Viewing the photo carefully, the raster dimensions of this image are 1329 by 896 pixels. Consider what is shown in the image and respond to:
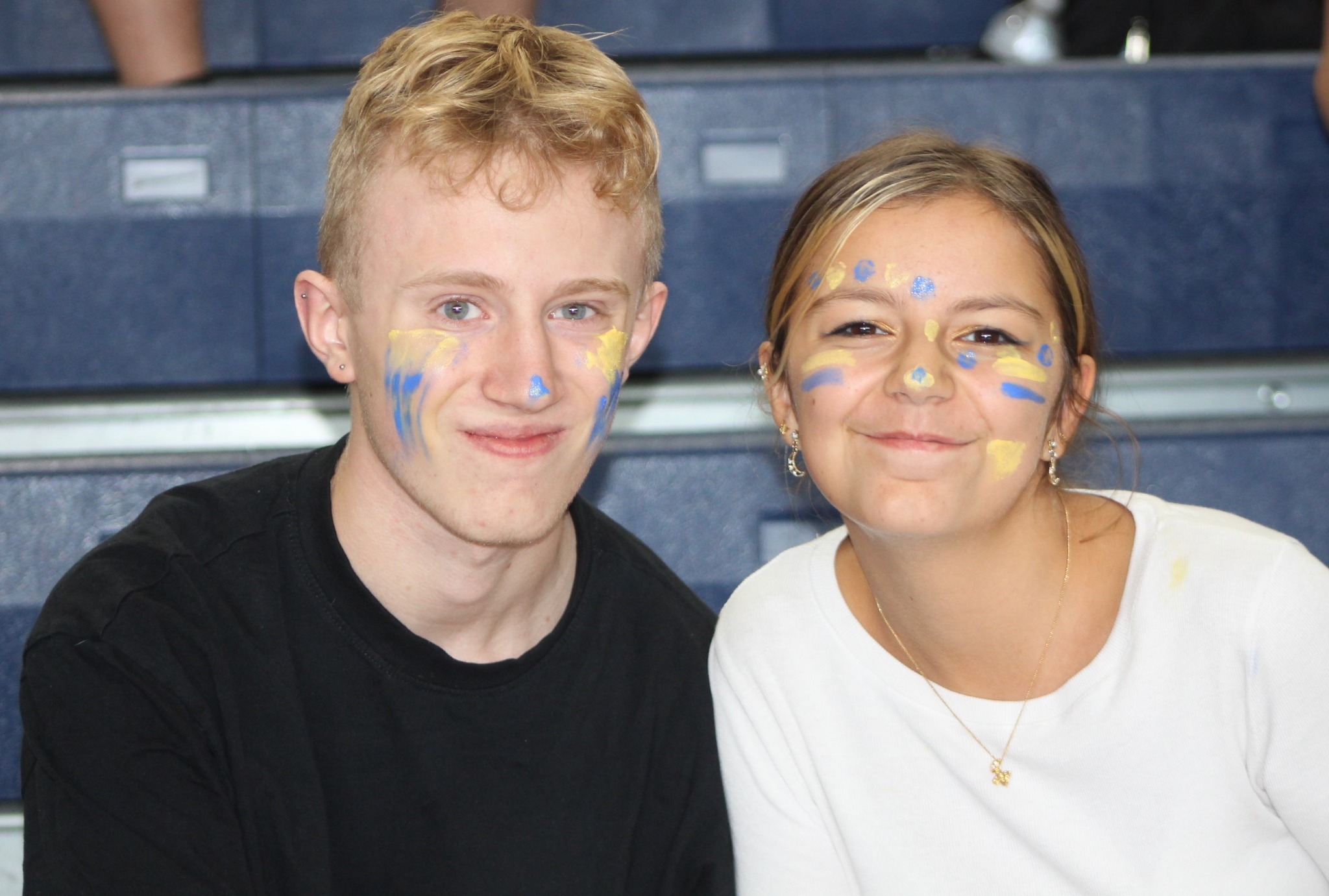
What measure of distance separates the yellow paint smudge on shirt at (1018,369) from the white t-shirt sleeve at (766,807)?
404mm

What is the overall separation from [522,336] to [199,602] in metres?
0.38

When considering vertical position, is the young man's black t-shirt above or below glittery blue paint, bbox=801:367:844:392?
below

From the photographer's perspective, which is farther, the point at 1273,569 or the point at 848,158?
the point at 848,158

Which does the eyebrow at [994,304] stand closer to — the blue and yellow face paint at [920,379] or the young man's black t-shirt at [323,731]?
the blue and yellow face paint at [920,379]

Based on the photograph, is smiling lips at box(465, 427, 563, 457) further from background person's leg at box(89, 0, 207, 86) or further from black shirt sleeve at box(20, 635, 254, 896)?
background person's leg at box(89, 0, 207, 86)

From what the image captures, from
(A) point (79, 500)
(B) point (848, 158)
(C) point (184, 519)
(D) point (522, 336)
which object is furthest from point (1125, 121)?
(A) point (79, 500)

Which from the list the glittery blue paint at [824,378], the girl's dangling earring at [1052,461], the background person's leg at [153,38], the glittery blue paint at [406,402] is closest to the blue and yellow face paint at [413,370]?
the glittery blue paint at [406,402]

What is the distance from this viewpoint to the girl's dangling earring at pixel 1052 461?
1355mm

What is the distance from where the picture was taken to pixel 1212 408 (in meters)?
2.12

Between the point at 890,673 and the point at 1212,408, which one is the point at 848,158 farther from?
the point at 1212,408

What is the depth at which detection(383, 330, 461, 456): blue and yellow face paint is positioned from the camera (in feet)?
4.13

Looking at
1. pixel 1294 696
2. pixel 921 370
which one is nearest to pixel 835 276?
pixel 921 370

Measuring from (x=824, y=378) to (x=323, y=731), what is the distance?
59 cm

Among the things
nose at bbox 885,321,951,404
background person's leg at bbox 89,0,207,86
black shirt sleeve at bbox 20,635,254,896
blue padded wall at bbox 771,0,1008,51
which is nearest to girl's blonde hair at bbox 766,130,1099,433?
nose at bbox 885,321,951,404
